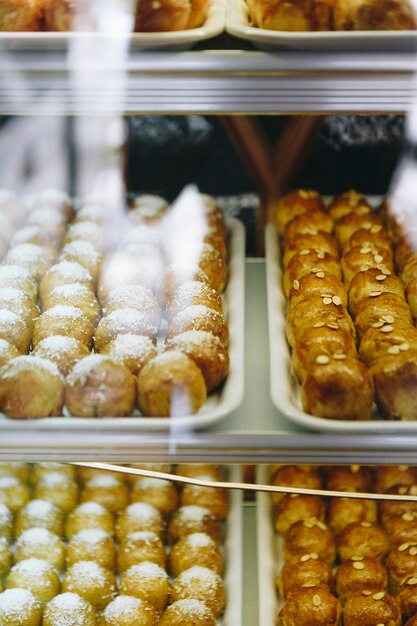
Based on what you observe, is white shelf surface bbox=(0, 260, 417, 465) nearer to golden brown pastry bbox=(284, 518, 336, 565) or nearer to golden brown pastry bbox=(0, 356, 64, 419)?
golden brown pastry bbox=(0, 356, 64, 419)

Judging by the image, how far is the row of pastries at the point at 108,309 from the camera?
114cm

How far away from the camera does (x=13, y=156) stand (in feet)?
5.47

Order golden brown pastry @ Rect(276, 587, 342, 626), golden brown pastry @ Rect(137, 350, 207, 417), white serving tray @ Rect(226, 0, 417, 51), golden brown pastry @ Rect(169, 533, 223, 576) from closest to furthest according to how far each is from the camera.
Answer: white serving tray @ Rect(226, 0, 417, 51), golden brown pastry @ Rect(137, 350, 207, 417), golden brown pastry @ Rect(276, 587, 342, 626), golden brown pastry @ Rect(169, 533, 223, 576)

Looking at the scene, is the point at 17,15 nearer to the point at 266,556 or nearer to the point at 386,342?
the point at 386,342

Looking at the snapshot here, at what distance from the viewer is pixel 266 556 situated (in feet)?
4.75

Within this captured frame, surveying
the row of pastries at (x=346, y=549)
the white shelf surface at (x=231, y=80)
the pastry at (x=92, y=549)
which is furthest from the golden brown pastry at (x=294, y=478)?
the white shelf surface at (x=231, y=80)

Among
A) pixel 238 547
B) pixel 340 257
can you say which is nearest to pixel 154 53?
pixel 340 257

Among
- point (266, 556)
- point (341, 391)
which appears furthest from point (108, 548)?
point (341, 391)

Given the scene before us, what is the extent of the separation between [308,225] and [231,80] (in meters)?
0.57

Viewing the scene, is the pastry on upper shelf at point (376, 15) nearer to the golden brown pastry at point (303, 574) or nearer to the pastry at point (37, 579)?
the golden brown pastry at point (303, 574)

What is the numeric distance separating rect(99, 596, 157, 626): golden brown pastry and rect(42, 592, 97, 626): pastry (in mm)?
26

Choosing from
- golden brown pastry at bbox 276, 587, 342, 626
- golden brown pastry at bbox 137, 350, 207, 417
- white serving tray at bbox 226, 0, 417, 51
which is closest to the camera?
white serving tray at bbox 226, 0, 417, 51

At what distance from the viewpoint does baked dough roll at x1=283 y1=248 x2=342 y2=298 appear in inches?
57.4

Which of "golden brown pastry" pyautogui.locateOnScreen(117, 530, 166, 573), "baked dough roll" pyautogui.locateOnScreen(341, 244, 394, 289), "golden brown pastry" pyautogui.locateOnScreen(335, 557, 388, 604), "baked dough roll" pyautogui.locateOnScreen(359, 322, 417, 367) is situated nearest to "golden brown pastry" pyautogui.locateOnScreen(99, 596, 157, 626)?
"golden brown pastry" pyautogui.locateOnScreen(117, 530, 166, 573)
